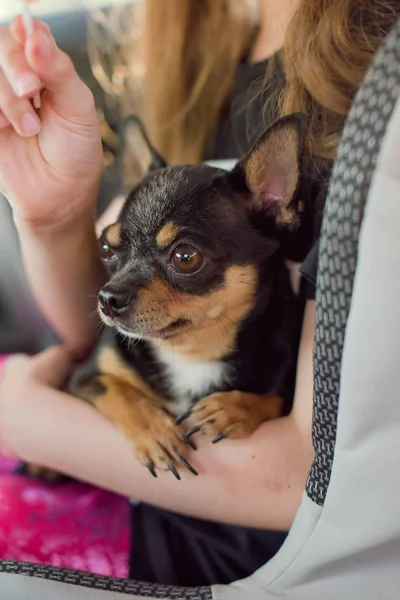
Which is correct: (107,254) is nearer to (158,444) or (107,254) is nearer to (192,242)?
(192,242)

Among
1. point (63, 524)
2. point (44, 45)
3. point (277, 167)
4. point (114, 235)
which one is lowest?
point (63, 524)

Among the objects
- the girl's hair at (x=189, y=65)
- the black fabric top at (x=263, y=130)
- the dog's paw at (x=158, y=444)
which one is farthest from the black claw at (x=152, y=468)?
the girl's hair at (x=189, y=65)

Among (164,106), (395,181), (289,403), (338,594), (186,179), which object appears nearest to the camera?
(395,181)

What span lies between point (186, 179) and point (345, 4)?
0.30 meters

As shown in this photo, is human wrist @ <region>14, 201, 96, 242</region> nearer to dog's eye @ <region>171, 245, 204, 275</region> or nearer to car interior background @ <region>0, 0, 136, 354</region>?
car interior background @ <region>0, 0, 136, 354</region>

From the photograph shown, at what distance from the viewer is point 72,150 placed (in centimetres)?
71

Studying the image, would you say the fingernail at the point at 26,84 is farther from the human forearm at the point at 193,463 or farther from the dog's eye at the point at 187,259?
the human forearm at the point at 193,463

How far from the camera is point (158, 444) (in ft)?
2.64

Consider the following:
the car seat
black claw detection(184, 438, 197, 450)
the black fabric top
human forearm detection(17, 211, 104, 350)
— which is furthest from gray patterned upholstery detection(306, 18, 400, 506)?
human forearm detection(17, 211, 104, 350)

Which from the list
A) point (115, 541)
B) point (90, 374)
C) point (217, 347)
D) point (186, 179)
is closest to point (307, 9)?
point (186, 179)

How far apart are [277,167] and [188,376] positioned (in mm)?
394

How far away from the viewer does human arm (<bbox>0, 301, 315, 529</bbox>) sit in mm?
767

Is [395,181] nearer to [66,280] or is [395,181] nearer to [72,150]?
[72,150]

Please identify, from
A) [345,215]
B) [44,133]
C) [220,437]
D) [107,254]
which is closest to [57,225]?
[107,254]
